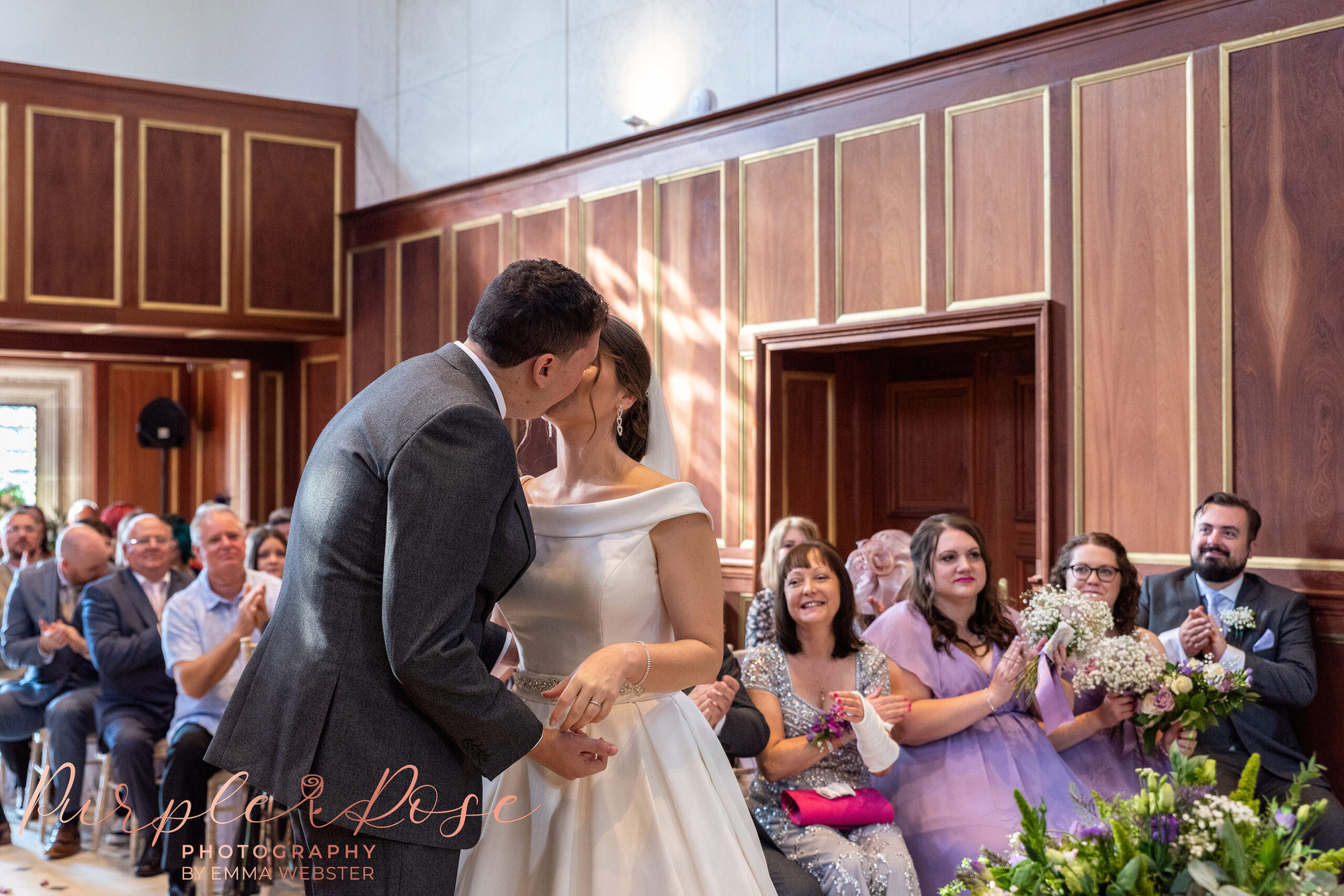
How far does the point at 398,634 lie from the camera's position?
69.4 inches

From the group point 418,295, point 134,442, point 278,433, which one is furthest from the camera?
point 134,442

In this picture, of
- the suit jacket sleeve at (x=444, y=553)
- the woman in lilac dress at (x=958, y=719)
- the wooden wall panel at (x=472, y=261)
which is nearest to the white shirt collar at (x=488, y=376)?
the suit jacket sleeve at (x=444, y=553)

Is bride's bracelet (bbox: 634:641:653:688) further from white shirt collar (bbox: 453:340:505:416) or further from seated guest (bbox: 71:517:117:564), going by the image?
seated guest (bbox: 71:517:117:564)

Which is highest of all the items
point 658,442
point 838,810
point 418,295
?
point 418,295

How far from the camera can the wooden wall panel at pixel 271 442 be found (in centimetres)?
1062

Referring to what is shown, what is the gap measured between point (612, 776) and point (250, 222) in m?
8.40

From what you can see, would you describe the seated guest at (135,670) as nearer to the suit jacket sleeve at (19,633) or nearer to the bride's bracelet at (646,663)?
the suit jacket sleeve at (19,633)

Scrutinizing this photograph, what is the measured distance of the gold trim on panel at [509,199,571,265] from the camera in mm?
8375

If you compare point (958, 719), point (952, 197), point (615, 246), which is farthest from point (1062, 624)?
point (615, 246)

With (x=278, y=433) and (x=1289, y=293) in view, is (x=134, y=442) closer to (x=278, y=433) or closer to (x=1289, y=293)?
(x=278, y=433)

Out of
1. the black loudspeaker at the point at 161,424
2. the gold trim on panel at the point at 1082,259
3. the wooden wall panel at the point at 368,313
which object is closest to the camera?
the gold trim on panel at the point at 1082,259

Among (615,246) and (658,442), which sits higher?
(615,246)

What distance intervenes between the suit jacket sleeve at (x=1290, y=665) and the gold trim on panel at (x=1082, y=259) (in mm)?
646

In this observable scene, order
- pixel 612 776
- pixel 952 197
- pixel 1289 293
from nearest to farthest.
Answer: pixel 612 776
pixel 1289 293
pixel 952 197
